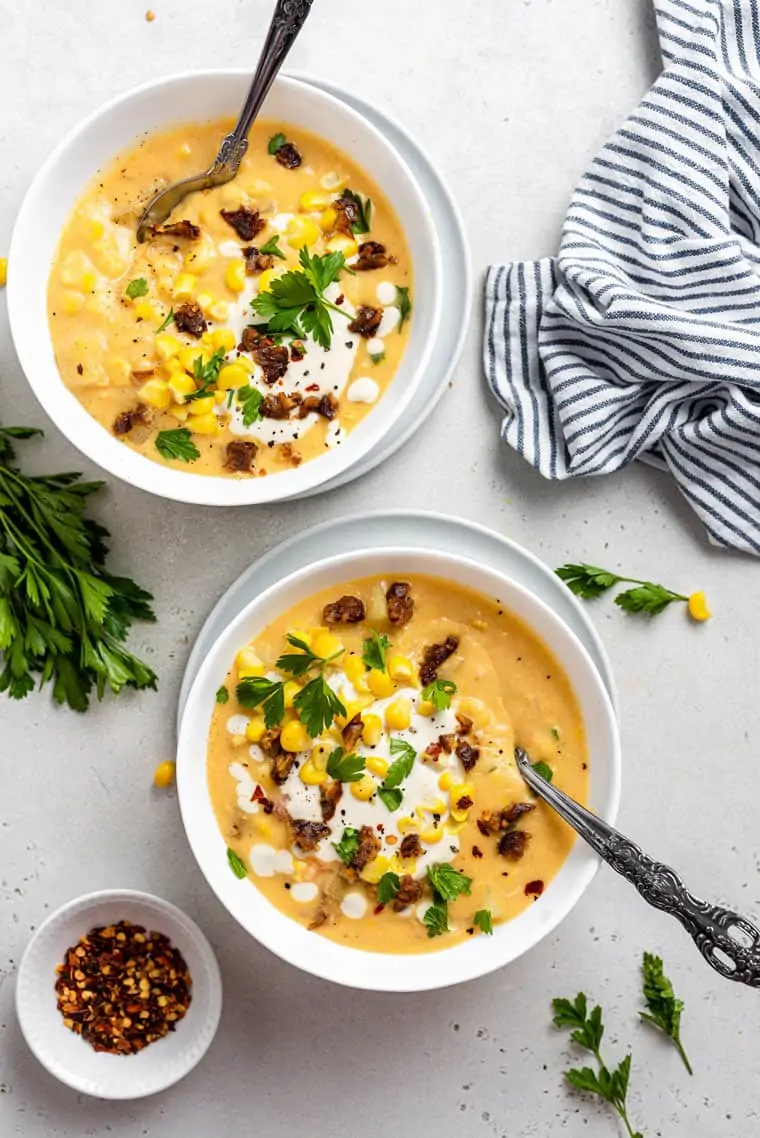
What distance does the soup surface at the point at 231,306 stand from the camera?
2846mm

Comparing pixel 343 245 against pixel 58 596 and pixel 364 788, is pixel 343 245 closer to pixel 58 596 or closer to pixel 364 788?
pixel 58 596

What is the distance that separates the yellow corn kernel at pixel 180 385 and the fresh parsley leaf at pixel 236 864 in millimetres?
1175

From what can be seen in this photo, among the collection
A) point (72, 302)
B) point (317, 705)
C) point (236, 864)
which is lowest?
point (236, 864)

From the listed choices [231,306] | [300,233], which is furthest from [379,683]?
[300,233]

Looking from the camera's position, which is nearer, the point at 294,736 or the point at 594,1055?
the point at 294,736

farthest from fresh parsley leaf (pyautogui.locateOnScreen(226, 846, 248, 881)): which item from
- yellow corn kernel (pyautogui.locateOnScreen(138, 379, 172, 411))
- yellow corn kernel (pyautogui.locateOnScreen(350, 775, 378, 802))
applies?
yellow corn kernel (pyautogui.locateOnScreen(138, 379, 172, 411))

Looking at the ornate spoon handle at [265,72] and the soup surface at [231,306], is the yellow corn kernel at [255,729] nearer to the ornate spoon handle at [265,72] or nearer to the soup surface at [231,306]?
the soup surface at [231,306]

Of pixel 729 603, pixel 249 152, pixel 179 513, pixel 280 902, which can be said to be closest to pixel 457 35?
pixel 249 152

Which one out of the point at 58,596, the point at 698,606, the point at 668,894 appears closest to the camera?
the point at 668,894

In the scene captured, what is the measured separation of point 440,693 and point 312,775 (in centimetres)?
39

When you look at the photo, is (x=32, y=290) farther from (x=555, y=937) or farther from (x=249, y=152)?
(x=555, y=937)

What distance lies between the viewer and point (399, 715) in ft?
9.26

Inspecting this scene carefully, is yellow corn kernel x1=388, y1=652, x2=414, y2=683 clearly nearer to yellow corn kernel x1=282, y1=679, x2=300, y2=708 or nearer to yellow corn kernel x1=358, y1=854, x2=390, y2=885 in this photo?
yellow corn kernel x1=282, y1=679, x2=300, y2=708

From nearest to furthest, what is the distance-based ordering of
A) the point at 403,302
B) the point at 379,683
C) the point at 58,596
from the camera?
1. the point at 379,683
2. the point at 403,302
3. the point at 58,596
